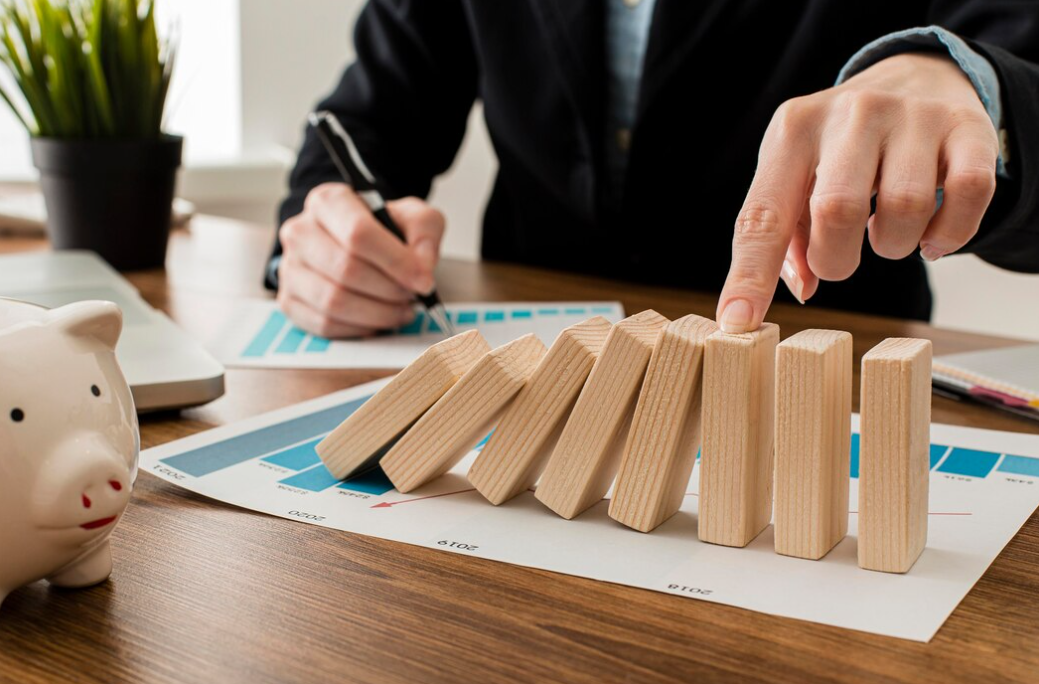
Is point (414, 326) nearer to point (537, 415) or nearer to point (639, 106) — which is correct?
point (639, 106)

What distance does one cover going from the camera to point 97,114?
122cm

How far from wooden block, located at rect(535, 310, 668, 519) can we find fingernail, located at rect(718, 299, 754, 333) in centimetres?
3

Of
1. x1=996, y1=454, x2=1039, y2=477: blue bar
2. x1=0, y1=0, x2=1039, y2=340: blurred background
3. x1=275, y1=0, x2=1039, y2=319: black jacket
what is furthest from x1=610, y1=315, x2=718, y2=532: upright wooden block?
x1=0, y1=0, x2=1039, y2=340: blurred background

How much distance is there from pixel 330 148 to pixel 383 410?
72 centimetres

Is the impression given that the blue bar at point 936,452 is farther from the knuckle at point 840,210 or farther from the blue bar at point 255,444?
the blue bar at point 255,444

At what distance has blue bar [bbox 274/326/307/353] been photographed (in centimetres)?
91

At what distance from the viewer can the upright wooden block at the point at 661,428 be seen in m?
0.49

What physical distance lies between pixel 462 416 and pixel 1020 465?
35 cm

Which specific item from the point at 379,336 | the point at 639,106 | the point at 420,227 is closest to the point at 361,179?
the point at 420,227

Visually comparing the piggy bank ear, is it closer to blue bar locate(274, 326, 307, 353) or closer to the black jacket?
blue bar locate(274, 326, 307, 353)

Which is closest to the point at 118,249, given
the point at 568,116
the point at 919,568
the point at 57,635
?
the point at 568,116

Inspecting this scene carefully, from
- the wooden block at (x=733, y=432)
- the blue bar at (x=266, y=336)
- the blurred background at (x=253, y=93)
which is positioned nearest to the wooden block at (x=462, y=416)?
the wooden block at (x=733, y=432)

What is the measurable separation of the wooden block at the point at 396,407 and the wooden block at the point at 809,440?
181 mm

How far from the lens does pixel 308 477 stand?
0.58 metres
